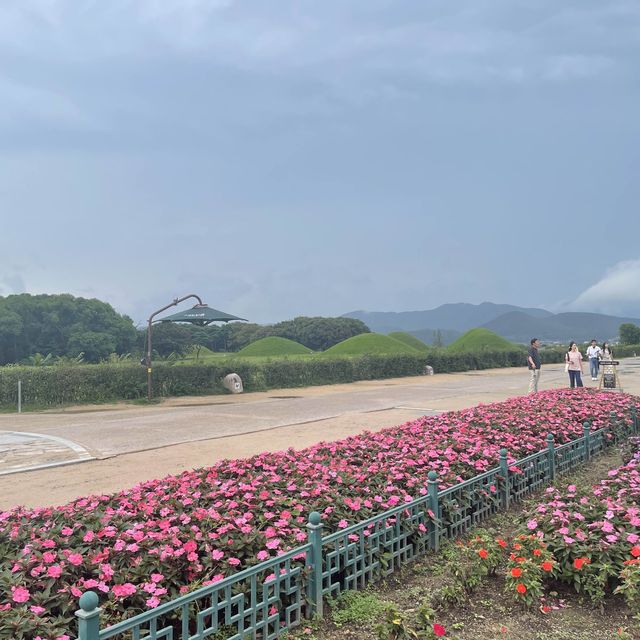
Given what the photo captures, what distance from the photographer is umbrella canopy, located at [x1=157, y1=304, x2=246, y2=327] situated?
1950 centimetres

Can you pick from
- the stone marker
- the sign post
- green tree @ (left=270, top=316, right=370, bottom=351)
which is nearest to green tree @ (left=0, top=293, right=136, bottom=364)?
green tree @ (left=270, top=316, right=370, bottom=351)

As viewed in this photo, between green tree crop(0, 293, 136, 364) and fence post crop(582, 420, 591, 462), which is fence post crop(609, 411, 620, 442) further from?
green tree crop(0, 293, 136, 364)

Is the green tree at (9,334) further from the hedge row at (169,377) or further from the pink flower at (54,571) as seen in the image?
the pink flower at (54,571)

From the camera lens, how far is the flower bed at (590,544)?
3057 millimetres

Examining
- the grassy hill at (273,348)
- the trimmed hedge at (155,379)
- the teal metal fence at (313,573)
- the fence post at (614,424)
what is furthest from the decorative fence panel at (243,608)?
the grassy hill at (273,348)

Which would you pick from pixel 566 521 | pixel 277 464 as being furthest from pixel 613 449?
pixel 277 464

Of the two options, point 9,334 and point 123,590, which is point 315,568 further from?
point 9,334

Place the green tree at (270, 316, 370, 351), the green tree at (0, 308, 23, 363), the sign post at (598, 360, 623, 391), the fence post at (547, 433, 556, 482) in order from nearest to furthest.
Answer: the fence post at (547, 433, 556, 482), the sign post at (598, 360, 623, 391), the green tree at (0, 308, 23, 363), the green tree at (270, 316, 370, 351)

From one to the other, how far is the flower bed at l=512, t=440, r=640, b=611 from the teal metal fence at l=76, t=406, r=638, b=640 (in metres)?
0.62

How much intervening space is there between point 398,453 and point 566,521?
185 cm

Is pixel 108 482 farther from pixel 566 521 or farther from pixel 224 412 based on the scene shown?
pixel 224 412

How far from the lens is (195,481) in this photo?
4.42 meters

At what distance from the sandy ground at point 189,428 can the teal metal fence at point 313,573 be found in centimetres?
383

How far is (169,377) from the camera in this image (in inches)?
724
